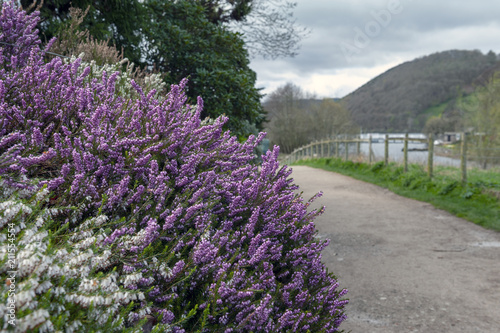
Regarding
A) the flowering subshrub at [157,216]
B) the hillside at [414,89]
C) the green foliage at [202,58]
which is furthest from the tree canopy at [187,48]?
the hillside at [414,89]

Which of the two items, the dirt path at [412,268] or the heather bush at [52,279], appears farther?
the dirt path at [412,268]

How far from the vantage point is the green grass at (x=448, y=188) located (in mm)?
8906

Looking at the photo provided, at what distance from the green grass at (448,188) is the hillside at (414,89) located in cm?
8953

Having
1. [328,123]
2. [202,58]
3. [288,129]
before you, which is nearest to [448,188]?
[202,58]

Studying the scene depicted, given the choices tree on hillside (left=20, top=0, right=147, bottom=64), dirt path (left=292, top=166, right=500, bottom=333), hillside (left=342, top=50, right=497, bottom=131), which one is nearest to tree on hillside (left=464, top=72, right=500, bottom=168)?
dirt path (left=292, top=166, right=500, bottom=333)

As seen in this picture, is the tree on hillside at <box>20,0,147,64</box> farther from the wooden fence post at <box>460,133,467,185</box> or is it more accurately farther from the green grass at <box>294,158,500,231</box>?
the wooden fence post at <box>460,133,467,185</box>

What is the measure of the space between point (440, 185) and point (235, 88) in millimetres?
7061

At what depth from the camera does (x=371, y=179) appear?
48.7ft

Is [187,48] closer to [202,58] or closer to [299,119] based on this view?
[202,58]

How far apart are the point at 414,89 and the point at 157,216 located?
13066cm

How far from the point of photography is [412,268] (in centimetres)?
579

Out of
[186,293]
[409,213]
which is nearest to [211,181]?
[186,293]

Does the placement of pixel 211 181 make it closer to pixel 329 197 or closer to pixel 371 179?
pixel 329 197

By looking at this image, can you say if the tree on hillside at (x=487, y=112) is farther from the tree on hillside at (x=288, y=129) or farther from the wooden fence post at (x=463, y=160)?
the wooden fence post at (x=463, y=160)
